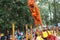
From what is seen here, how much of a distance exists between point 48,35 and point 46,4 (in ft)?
144

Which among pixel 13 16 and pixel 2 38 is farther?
pixel 2 38

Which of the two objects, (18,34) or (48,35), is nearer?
(48,35)

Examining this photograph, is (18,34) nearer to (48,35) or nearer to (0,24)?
(0,24)

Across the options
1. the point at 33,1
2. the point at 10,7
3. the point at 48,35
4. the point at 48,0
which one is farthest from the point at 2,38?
the point at 48,0

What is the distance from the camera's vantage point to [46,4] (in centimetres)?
5353

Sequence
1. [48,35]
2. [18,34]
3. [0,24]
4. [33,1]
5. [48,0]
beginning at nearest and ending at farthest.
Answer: [33,1]
[48,35]
[0,24]
[18,34]
[48,0]

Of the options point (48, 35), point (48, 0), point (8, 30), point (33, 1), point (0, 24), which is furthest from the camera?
point (48, 0)

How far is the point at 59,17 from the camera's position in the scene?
63812 mm

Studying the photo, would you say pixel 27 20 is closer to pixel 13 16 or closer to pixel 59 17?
pixel 13 16

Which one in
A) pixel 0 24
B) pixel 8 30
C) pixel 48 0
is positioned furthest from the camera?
pixel 48 0

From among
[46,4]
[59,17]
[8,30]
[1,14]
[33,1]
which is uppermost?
[33,1]

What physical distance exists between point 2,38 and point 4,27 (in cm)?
177

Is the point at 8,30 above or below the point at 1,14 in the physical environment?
below

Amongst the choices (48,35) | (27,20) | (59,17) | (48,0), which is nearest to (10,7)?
(27,20)
